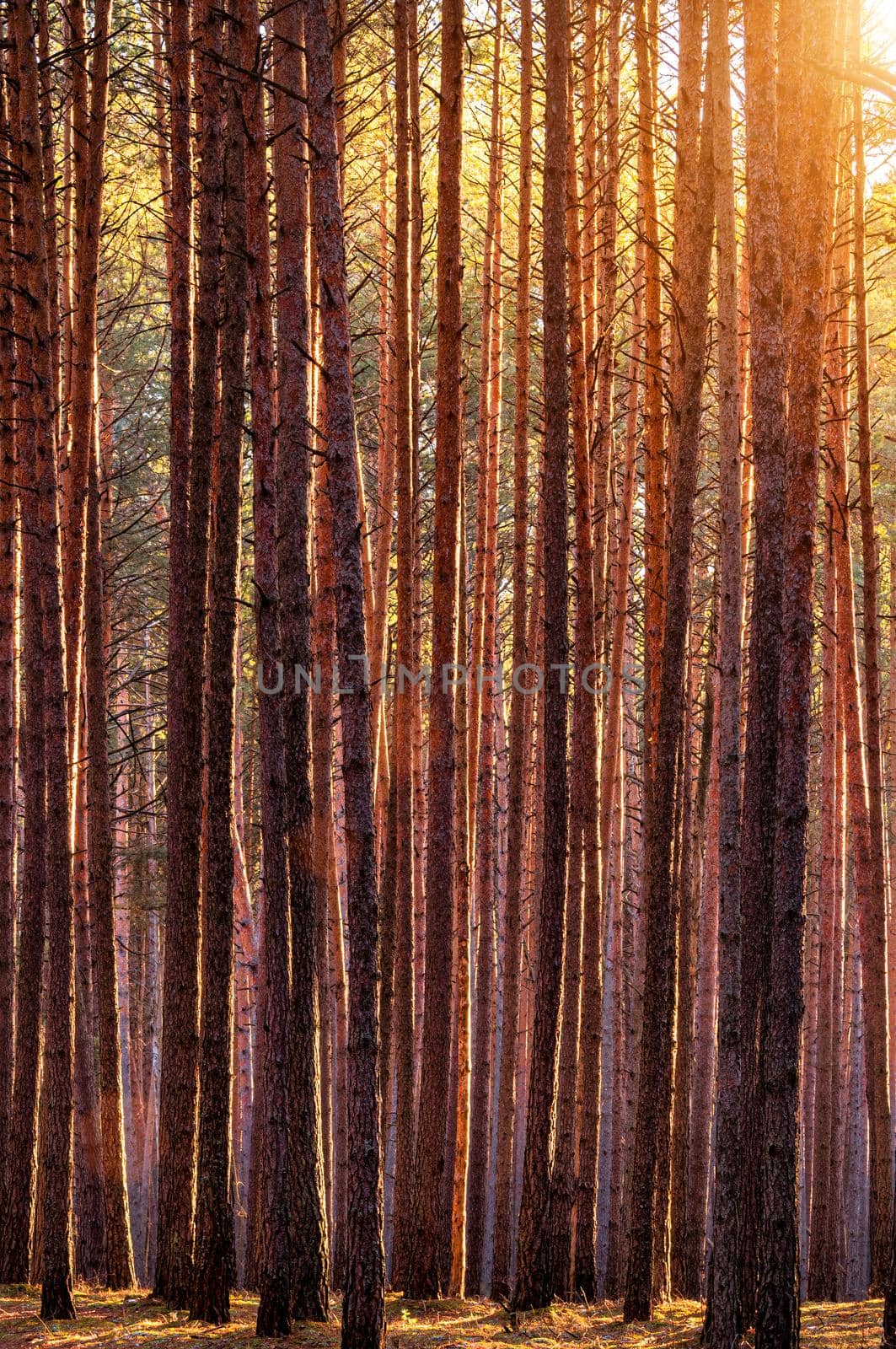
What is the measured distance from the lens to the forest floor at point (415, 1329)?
23.6 feet

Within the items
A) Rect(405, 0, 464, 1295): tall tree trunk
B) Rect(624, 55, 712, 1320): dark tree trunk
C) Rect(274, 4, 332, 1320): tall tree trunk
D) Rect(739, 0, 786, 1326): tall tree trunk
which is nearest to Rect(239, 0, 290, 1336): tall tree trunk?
Rect(274, 4, 332, 1320): tall tree trunk

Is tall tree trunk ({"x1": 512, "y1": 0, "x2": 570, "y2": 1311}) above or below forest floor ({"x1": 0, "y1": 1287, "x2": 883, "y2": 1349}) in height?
above

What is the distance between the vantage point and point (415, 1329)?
26.4 feet

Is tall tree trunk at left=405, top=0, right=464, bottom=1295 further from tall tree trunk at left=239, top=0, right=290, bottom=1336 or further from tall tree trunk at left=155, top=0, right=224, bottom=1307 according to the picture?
tall tree trunk at left=155, top=0, right=224, bottom=1307


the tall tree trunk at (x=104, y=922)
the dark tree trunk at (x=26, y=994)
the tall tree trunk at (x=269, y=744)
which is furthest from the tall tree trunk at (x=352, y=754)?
the tall tree trunk at (x=104, y=922)

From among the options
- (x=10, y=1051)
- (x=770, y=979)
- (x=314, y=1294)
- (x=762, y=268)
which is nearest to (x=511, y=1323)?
(x=314, y=1294)

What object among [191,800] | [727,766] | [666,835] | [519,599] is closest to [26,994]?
[191,800]

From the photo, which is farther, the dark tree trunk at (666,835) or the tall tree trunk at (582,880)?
the tall tree trunk at (582,880)

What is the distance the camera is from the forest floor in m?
7.18

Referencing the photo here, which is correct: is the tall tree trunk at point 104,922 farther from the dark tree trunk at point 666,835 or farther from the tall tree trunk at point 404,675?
the dark tree trunk at point 666,835

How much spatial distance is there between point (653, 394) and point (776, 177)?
2914 mm

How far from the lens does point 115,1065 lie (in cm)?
1016

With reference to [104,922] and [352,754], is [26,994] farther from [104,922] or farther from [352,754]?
[352,754]

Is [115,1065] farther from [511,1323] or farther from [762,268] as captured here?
[762,268]
